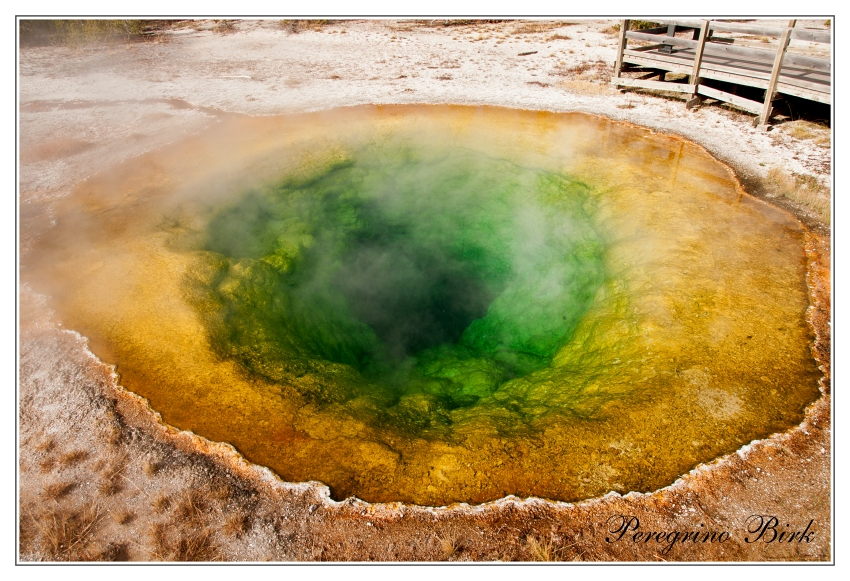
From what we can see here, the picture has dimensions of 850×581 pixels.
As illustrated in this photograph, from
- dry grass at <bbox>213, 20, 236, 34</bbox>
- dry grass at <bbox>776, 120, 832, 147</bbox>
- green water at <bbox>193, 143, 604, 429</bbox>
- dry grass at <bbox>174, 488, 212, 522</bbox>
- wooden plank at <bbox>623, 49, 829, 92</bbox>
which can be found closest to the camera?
dry grass at <bbox>174, 488, 212, 522</bbox>

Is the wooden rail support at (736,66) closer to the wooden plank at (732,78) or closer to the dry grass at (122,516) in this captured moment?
the wooden plank at (732,78)

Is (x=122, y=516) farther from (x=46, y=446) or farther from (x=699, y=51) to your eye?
(x=699, y=51)

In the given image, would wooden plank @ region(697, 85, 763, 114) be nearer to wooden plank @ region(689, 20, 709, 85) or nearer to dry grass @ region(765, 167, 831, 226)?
wooden plank @ region(689, 20, 709, 85)

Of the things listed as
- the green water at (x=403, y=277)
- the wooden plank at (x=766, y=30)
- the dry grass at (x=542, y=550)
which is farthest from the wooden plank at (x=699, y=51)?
the dry grass at (x=542, y=550)

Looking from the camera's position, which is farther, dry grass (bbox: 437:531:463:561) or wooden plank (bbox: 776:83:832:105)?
wooden plank (bbox: 776:83:832:105)

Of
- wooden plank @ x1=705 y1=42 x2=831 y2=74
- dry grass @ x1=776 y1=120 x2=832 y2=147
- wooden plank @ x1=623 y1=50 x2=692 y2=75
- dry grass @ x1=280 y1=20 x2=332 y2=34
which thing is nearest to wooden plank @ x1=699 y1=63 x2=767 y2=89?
wooden plank @ x1=623 y1=50 x2=692 y2=75

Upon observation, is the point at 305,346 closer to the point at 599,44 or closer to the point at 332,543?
the point at 332,543

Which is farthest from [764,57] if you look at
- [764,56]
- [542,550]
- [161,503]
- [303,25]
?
[303,25]
